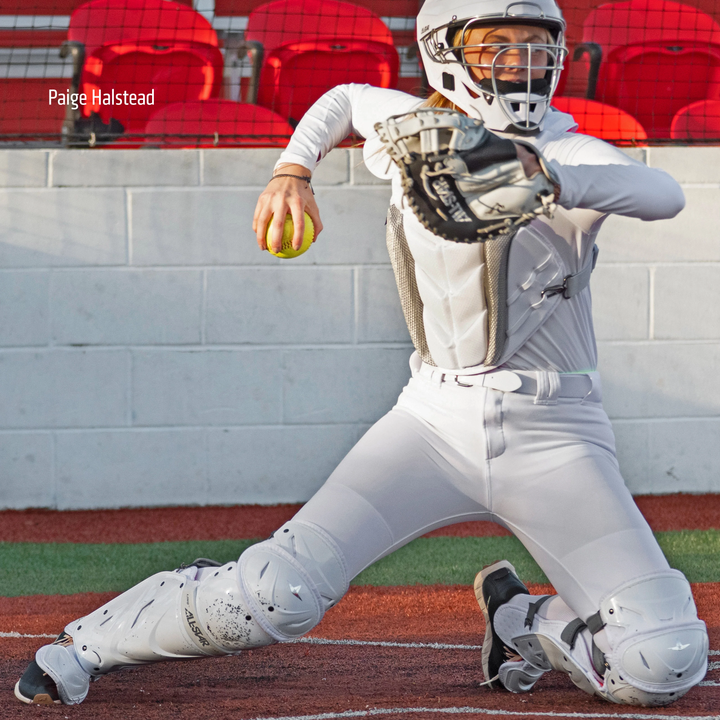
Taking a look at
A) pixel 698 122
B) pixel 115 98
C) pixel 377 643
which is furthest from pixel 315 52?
pixel 377 643

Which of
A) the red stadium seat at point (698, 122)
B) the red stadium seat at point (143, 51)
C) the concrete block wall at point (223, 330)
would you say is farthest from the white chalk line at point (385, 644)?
the red stadium seat at point (143, 51)

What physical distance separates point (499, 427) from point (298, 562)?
0.47 metres

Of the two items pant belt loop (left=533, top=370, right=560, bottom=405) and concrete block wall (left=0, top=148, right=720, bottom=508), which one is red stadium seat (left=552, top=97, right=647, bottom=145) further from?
pant belt loop (left=533, top=370, right=560, bottom=405)

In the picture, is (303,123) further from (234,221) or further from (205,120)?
(205,120)

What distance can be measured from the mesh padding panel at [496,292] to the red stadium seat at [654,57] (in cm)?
366

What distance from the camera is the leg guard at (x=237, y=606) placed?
1586 millimetres

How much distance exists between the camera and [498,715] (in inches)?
70.2

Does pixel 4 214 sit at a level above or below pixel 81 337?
above

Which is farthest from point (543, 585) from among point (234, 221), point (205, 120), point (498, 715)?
point (205, 120)

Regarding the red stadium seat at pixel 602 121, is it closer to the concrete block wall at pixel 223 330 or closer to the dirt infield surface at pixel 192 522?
the concrete block wall at pixel 223 330

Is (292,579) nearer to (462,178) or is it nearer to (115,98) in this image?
(462,178)

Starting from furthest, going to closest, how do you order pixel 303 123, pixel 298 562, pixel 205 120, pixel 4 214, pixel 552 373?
pixel 205 120 < pixel 4 214 < pixel 303 123 < pixel 552 373 < pixel 298 562

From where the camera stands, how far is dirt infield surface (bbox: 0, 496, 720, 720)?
72.1 inches

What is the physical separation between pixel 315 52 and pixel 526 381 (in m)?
3.74
